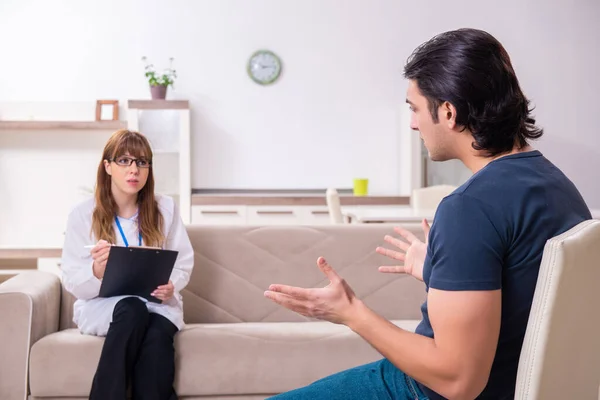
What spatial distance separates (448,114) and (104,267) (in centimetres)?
170

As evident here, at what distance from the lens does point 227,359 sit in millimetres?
2549

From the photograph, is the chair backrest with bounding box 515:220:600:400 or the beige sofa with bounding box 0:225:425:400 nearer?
the chair backrest with bounding box 515:220:600:400

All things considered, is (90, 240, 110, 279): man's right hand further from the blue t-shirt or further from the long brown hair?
the blue t-shirt

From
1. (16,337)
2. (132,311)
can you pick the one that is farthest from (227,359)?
(16,337)

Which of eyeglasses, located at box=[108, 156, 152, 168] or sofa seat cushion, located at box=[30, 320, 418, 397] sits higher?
eyeglasses, located at box=[108, 156, 152, 168]

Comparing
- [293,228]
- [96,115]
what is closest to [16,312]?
[293,228]

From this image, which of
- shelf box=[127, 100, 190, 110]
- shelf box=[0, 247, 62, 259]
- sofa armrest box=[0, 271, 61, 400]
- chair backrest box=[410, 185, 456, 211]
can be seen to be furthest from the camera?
shelf box=[127, 100, 190, 110]

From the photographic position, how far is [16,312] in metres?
2.50

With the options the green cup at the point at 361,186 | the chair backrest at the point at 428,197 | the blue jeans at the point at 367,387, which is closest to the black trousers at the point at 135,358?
the blue jeans at the point at 367,387

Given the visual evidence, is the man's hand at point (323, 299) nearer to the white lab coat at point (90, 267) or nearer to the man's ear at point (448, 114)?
the man's ear at point (448, 114)

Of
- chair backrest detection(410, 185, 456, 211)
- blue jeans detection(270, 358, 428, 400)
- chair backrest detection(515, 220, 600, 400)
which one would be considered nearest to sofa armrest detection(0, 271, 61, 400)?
blue jeans detection(270, 358, 428, 400)

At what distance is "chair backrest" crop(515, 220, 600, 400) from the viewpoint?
1.06 meters

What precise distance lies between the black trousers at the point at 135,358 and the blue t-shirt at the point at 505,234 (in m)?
1.48

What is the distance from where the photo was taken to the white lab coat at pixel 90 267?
103 inches
